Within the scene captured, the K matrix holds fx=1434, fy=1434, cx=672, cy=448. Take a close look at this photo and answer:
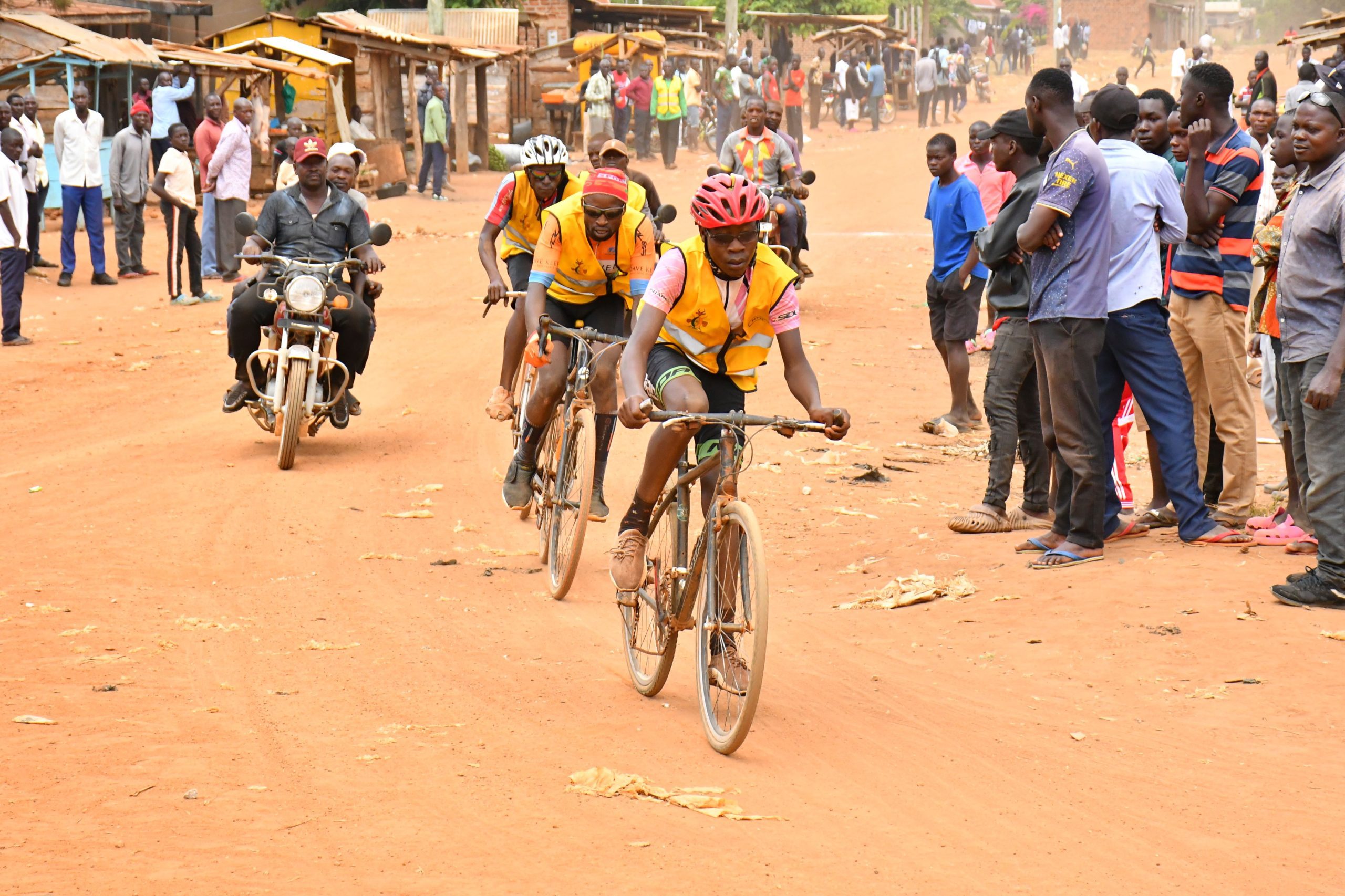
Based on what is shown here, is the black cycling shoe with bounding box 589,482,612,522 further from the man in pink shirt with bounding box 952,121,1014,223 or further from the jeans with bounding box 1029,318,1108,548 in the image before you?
the man in pink shirt with bounding box 952,121,1014,223

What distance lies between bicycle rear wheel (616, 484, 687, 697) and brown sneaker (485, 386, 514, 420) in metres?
3.00

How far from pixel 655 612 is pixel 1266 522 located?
387cm

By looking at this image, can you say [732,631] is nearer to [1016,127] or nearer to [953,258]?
[1016,127]

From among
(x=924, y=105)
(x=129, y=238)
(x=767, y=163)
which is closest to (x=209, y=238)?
(x=129, y=238)

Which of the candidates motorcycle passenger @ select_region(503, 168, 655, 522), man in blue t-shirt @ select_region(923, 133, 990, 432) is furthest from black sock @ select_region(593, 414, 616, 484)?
man in blue t-shirt @ select_region(923, 133, 990, 432)

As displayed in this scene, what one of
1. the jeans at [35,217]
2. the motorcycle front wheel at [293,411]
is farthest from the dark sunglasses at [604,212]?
the jeans at [35,217]

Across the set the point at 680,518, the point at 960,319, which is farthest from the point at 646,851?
the point at 960,319

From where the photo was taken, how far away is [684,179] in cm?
3189

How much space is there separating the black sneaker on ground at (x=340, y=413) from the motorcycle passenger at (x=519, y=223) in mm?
2191

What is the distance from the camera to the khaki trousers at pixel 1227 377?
25.8 ft

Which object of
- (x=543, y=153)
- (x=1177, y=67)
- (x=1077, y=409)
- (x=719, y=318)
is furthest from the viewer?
(x=1177, y=67)

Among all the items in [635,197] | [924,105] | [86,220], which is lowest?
[635,197]

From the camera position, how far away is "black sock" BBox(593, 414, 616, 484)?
7.57m

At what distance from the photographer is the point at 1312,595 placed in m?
6.41
